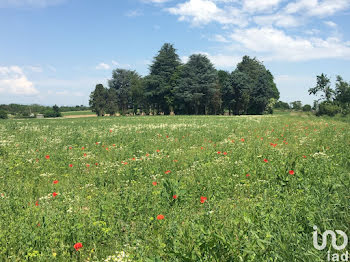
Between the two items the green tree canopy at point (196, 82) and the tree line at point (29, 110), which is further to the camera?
the tree line at point (29, 110)

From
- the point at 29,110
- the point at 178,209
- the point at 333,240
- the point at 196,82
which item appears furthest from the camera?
the point at 29,110

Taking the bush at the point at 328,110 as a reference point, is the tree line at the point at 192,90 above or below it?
above

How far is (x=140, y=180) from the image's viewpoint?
7.04 metres

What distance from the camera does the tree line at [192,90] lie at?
65812mm

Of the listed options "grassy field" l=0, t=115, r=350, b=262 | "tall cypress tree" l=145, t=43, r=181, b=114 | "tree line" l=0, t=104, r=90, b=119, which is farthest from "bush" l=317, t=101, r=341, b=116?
"tree line" l=0, t=104, r=90, b=119

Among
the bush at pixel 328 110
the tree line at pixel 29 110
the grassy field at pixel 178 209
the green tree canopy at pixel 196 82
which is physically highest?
the green tree canopy at pixel 196 82

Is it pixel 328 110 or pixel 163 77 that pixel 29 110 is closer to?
pixel 163 77

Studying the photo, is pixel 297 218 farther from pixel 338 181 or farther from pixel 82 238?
pixel 82 238

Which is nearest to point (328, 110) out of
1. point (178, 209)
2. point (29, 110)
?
point (178, 209)

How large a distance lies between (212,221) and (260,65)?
91.1 meters

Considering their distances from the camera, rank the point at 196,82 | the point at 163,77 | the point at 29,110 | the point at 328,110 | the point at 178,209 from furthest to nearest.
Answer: the point at 29,110
the point at 163,77
the point at 196,82
the point at 328,110
the point at 178,209

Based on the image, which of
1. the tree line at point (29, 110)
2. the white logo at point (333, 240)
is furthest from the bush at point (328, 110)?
the tree line at point (29, 110)

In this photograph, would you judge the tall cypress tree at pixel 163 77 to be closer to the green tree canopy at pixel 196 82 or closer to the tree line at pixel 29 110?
the green tree canopy at pixel 196 82

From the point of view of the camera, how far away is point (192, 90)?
65.2 meters
